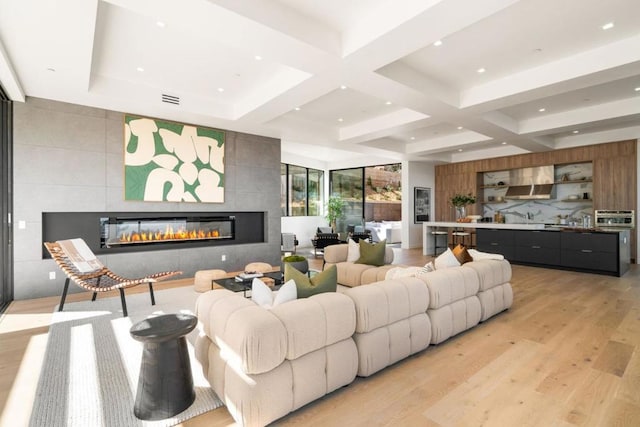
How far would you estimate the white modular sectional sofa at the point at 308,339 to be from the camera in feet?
6.14

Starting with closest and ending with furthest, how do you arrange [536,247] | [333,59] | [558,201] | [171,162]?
[333,59]
[171,162]
[536,247]
[558,201]

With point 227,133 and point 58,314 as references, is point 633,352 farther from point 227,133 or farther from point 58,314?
point 227,133

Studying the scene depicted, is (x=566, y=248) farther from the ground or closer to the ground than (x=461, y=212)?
closer to the ground

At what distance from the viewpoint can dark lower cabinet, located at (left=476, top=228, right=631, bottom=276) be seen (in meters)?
6.05

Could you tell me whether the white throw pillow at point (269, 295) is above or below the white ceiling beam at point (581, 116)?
below

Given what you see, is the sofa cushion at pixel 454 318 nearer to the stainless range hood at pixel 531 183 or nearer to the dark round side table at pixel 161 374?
the dark round side table at pixel 161 374

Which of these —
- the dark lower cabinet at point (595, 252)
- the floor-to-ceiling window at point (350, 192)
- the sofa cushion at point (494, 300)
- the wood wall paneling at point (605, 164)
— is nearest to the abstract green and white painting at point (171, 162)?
the sofa cushion at point (494, 300)

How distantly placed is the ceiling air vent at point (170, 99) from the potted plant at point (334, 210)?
726 centimetres

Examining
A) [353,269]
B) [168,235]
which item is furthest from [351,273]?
[168,235]

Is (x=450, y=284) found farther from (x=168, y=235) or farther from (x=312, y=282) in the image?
(x=168, y=235)

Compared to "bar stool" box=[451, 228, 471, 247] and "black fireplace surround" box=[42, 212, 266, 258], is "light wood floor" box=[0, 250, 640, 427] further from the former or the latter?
"bar stool" box=[451, 228, 471, 247]

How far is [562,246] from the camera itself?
21.8 ft

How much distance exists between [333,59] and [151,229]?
459cm

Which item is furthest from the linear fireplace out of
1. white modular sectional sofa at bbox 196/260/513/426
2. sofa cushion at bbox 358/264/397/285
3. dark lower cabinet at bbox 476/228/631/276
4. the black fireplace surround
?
dark lower cabinet at bbox 476/228/631/276
